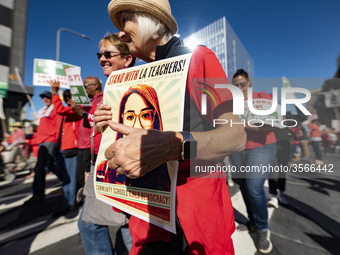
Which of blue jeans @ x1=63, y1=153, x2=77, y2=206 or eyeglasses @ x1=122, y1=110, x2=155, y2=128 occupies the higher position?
eyeglasses @ x1=122, y1=110, x2=155, y2=128

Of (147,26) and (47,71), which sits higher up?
(47,71)

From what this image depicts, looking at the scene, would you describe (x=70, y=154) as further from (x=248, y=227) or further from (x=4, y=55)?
(x=4, y=55)

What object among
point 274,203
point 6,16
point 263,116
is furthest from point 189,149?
point 6,16

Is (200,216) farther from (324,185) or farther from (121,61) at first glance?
(324,185)

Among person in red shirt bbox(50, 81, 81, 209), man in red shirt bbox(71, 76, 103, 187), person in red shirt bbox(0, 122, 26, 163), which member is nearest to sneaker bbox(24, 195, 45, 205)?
person in red shirt bbox(50, 81, 81, 209)

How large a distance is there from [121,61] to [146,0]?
0.83 m

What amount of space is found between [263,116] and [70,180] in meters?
3.15

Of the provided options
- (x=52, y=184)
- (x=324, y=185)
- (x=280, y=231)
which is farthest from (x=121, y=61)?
(x=324, y=185)

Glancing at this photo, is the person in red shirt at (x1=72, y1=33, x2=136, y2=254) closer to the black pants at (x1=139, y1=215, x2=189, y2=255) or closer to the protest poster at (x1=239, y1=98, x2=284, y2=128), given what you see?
the black pants at (x1=139, y1=215, x2=189, y2=255)

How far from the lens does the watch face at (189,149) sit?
2.29 feet

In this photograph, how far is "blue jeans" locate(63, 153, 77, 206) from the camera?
3.04 metres

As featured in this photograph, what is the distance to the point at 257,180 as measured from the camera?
2.14 metres

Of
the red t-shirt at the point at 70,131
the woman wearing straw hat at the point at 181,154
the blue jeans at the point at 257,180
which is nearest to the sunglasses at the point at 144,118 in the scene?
the woman wearing straw hat at the point at 181,154

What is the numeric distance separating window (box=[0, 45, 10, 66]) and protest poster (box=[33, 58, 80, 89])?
1450 centimetres
